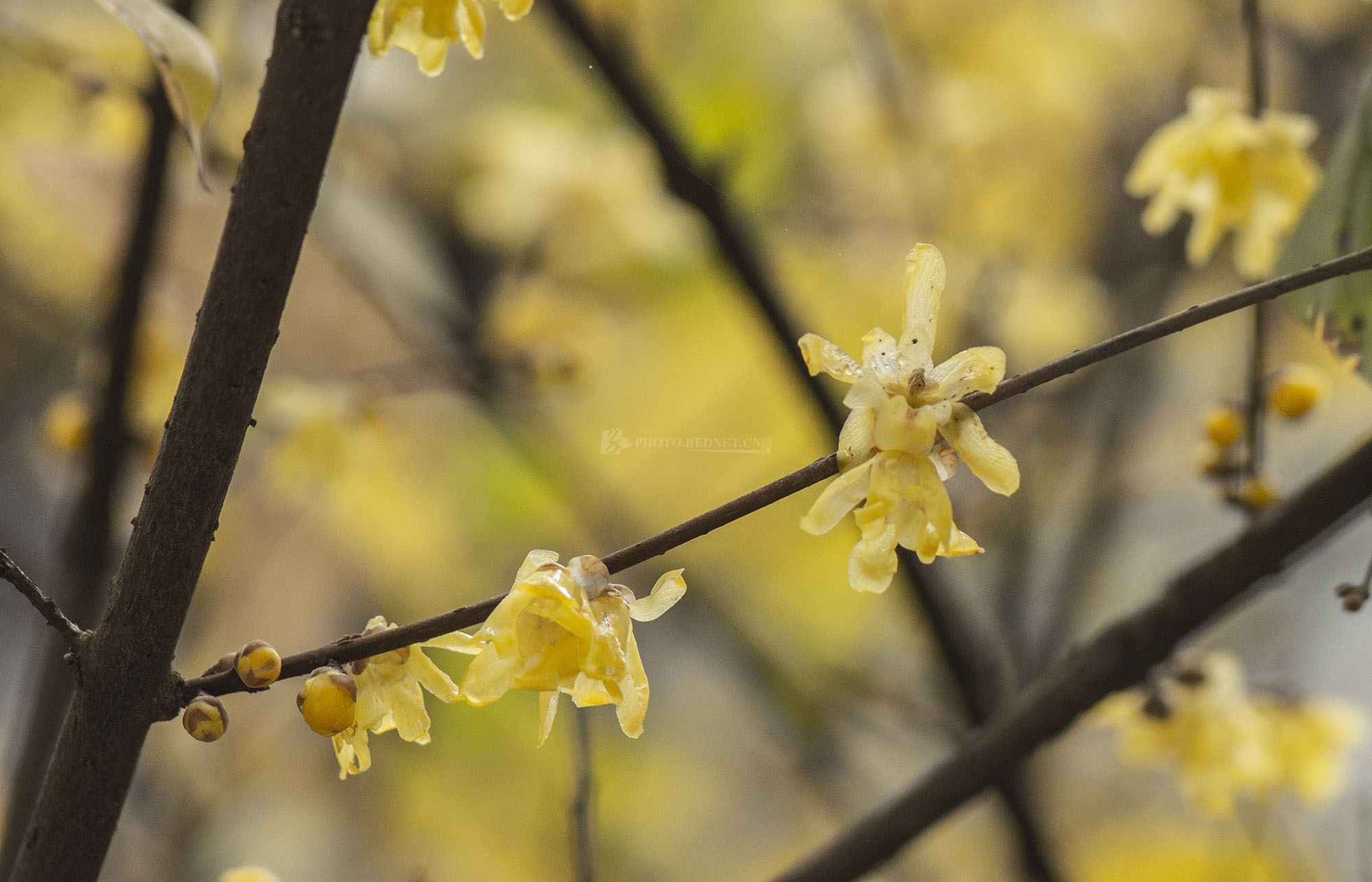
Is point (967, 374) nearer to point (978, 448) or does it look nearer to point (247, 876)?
point (978, 448)

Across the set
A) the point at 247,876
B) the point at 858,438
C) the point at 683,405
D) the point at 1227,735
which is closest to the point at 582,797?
the point at 247,876

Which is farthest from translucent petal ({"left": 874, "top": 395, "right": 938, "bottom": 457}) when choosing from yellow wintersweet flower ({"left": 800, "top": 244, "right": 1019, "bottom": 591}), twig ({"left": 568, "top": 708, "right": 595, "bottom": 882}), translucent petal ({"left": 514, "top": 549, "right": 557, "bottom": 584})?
twig ({"left": 568, "top": 708, "right": 595, "bottom": 882})

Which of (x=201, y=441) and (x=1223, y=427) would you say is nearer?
(x=201, y=441)

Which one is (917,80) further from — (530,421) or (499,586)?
(499,586)

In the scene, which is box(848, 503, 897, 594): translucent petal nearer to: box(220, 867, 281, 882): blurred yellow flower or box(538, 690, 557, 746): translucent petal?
box(538, 690, 557, 746): translucent petal

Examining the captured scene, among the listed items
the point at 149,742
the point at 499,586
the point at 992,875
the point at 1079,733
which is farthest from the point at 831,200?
the point at 149,742

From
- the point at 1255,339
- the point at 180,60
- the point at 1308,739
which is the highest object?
the point at 180,60
